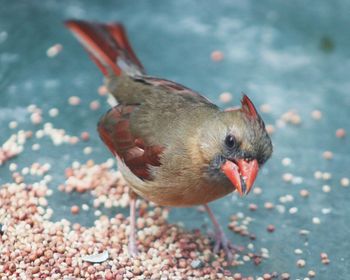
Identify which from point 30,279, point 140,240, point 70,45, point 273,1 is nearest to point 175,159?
point 140,240

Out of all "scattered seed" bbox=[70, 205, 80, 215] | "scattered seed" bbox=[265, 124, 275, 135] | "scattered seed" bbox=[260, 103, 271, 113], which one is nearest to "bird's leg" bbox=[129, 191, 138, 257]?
"scattered seed" bbox=[70, 205, 80, 215]

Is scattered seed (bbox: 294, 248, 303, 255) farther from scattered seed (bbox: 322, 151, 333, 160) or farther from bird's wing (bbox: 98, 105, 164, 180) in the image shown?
bird's wing (bbox: 98, 105, 164, 180)

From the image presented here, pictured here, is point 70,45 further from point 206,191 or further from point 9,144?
point 206,191

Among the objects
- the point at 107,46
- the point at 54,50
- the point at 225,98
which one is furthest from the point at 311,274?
the point at 54,50

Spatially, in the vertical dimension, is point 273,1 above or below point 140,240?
above

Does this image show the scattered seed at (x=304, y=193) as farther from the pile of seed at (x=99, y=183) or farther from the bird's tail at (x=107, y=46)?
the bird's tail at (x=107, y=46)

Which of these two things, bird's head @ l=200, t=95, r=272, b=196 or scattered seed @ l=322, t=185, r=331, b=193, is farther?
scattered seed @ l=322, t=185, r=331, b=193

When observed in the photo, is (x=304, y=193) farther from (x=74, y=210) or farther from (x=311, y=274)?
(x=74, y=210)

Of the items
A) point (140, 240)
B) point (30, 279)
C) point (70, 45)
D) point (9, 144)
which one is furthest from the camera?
point (70, 45)
